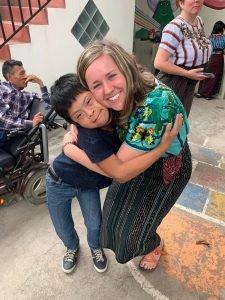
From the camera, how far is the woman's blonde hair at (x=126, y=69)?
114 cm

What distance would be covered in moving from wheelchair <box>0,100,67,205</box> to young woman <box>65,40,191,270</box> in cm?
112

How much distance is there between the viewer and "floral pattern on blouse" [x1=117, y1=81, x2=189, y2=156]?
1.19 metres

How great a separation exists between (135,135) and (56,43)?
3.30 m

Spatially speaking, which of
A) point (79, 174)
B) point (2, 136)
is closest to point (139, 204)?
point (79, 174)

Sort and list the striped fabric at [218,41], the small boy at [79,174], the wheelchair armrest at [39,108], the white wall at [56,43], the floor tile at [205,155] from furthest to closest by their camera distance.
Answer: the striped fabric at [218,41] → the white wall at [56,43] → the floor tile at [205,155] → the wheelchair armrest at [39,108] → the small boy at [79,174]

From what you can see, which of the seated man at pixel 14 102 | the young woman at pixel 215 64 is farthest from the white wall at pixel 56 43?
the young woman at pixel 215 64

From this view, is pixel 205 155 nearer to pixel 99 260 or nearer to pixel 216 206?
pixel 216 206

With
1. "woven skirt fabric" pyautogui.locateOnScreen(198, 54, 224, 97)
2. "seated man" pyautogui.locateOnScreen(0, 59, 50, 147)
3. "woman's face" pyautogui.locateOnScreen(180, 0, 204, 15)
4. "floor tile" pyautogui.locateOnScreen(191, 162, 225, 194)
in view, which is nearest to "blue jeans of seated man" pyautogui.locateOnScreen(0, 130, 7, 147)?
"seated man" pyautogui.locateOnScreen(0, 59, 50, 147)

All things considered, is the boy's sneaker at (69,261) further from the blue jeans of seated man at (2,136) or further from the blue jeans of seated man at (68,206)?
the blue jeans of seated man at (2,136)

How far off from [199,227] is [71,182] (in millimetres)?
1405

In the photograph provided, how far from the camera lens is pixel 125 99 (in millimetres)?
1187

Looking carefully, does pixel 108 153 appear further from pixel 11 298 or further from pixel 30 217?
pixel 30 217

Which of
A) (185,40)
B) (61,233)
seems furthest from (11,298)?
(185,40)

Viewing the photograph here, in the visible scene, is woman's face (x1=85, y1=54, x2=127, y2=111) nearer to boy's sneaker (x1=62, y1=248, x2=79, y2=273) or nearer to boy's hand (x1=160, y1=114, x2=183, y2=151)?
boy's hand (x1=160, y1=114, x2=183, y2=151)
